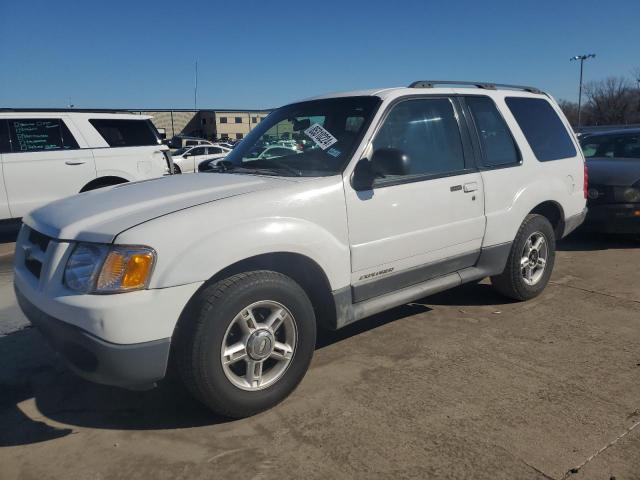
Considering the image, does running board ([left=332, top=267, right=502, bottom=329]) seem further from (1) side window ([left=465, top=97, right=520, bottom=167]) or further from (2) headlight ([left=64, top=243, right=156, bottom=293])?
(2) headlight ([left=64, top=243, right=156, bottom=293])

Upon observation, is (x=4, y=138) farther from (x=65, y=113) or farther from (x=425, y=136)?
(x=425, y=136)

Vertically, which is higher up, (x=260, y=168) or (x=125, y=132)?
(x=125, y=132)

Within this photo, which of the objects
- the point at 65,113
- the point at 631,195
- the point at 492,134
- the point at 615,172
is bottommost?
the point at 631,195

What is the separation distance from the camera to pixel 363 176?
3340 mm

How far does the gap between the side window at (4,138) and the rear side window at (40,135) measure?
0.16ft

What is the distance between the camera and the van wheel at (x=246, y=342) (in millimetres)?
2662

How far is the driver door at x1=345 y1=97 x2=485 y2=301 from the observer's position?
3.41 metres

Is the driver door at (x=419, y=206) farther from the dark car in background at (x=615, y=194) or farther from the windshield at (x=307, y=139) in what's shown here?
the dark car in background at (x=615, y=194)

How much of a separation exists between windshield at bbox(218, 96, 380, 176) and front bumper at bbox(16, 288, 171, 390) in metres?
1.47

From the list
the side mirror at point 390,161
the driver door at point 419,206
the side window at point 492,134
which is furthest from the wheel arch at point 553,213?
the side mirror at point 390,161

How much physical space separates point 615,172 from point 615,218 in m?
0.65

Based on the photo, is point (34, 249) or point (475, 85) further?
point (475, 85)

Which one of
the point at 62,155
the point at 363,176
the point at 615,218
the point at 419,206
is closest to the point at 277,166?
the point at 363,176

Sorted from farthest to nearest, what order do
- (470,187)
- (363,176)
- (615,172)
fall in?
(615,172)
(470,187)
(363,176)
